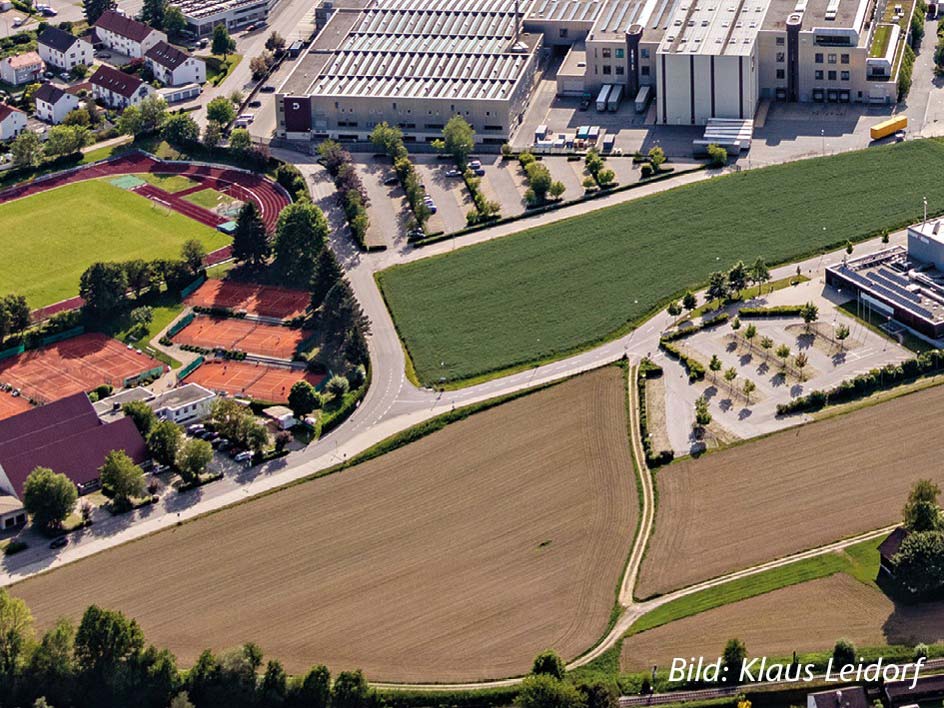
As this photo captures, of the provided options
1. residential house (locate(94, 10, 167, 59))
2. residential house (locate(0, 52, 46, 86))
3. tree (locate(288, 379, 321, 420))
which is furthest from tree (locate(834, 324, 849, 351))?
residential house (locate(0, 52, 46, 86))

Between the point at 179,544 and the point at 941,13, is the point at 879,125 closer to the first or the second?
the point at 941,13

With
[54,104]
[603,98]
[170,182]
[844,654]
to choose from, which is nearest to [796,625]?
[844,654]

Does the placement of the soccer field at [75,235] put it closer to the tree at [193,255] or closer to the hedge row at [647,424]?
the tree at [193,255]

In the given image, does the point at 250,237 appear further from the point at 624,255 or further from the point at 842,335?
the point at 842,335

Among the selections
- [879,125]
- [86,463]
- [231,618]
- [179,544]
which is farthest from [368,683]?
[879,125]

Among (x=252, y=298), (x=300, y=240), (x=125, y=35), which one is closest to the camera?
(x=252, y=298)

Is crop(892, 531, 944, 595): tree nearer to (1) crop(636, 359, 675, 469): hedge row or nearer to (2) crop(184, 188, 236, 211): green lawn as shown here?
(1) crop(636, 359, 675, 469): hedge row
